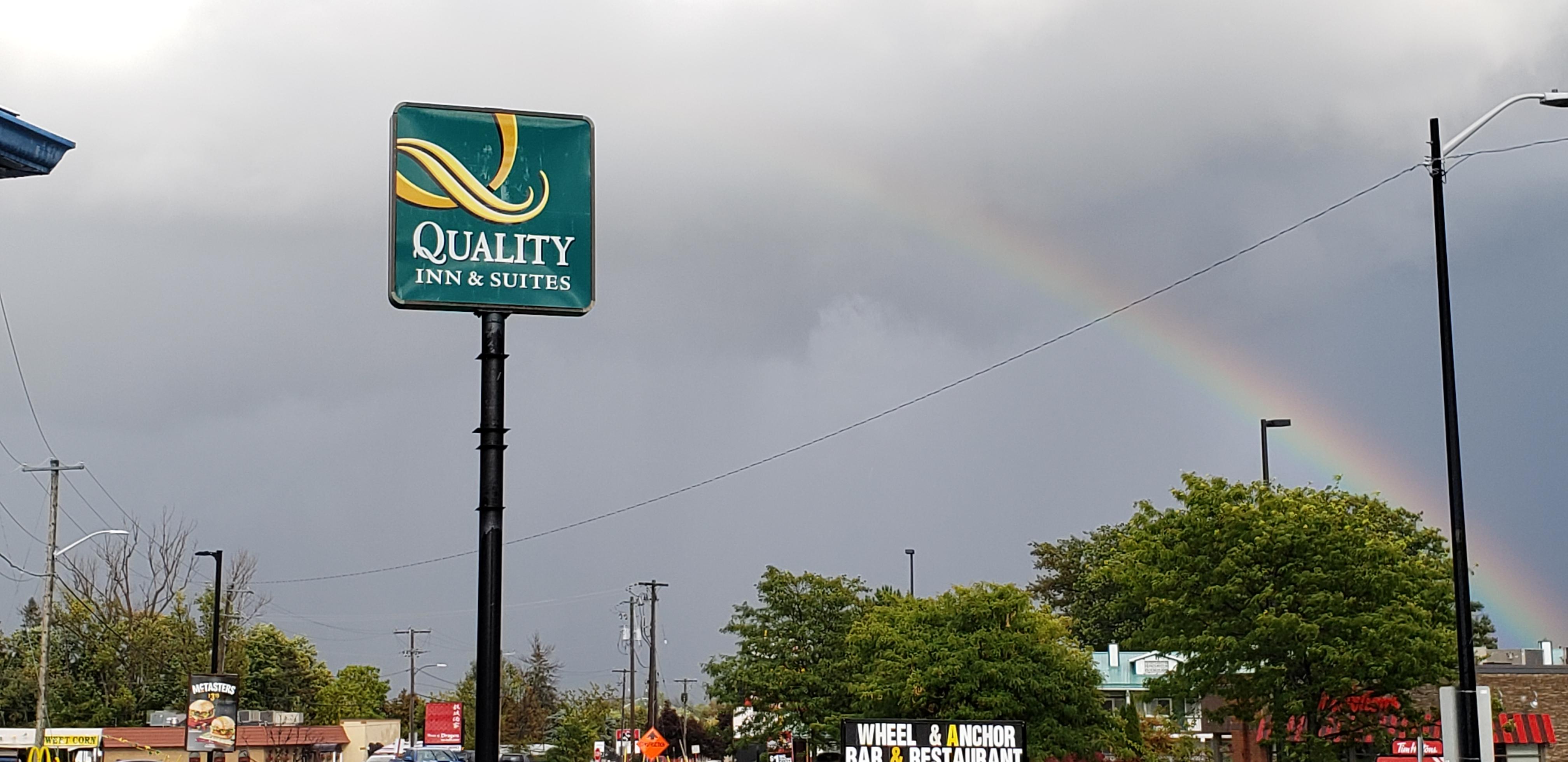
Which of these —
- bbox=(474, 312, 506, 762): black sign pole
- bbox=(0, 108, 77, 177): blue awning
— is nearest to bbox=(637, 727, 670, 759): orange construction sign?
bbox=(474, 312, 506, 762): black sign pole

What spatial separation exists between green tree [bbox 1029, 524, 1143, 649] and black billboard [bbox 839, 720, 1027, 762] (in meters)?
65.7

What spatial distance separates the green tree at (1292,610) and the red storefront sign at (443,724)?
78.3m

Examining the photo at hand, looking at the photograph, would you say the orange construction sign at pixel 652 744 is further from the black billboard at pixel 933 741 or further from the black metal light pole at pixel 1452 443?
the black metal light pole at pixel 1452 443

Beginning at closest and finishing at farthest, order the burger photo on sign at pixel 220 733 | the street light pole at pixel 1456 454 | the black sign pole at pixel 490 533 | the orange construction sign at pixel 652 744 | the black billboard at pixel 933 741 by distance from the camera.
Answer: the black sign pole at pixel 490 533, the street light pole at pixel 1456 454, the black billboard at pixel 933 741, the orange construction sign at pixel 652 744, the burger photo on sign at pixel 220 733

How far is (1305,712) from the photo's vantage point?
105ft

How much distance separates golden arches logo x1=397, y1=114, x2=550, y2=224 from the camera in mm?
10906

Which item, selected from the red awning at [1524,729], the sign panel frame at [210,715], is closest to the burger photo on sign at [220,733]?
the sign panel frame at [210,715]

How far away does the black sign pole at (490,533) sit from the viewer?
35.4 feet

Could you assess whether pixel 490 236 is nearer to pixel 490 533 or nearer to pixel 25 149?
pixel 490 533

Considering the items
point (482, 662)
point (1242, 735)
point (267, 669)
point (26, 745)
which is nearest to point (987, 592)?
point (1242, 735)

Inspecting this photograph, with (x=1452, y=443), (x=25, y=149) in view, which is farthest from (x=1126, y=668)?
(x=25, y=149)

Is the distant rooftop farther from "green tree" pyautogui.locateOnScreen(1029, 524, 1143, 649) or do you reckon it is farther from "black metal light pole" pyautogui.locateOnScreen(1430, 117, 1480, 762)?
"black metal light pole" pyautogui.locateOnScreen(1430, 117, 1480, 762)

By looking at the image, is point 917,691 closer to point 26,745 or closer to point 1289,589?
point 1289,589

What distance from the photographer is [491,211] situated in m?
11.0
